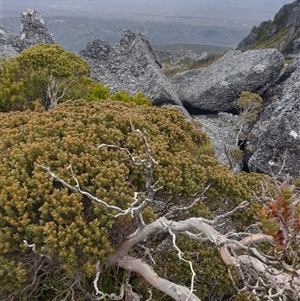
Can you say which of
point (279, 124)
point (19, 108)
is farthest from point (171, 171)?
point (279, 124)

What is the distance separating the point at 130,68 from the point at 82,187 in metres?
15.1

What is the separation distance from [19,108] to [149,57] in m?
9.41

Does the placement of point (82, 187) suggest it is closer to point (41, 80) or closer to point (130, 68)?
point (41, 80)

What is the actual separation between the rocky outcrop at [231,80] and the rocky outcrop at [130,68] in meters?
1.55

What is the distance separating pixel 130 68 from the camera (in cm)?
1950

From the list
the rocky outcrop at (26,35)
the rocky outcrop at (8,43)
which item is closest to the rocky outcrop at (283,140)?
the rocky outcrop at (8,43)

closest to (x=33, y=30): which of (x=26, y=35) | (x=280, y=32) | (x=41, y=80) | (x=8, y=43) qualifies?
(x=26, y=35)

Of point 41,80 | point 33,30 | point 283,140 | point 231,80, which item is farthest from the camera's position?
point 33,30

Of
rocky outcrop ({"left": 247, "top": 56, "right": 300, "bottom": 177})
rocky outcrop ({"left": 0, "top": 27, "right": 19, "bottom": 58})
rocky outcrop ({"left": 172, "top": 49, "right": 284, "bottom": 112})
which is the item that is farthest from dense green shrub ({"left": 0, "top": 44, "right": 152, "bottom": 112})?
rocky outcrop ({"left": 172, "top": 49, "right": 284, "bottom": 112})

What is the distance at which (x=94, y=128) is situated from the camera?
623 centimetres

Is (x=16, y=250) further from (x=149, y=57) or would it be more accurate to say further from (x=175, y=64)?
(x=175, y=64)

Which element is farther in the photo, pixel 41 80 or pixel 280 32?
pixel 280 32

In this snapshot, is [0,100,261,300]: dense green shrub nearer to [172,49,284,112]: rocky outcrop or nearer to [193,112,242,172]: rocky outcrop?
[193,112,242,172]: rocky outcrop

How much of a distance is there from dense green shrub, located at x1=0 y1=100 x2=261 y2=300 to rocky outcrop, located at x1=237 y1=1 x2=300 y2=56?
250 ft
